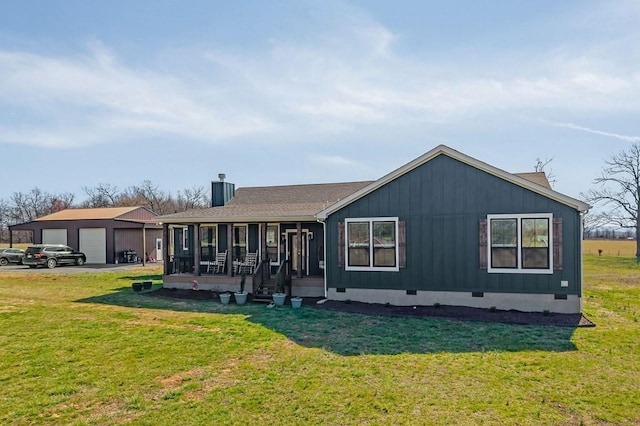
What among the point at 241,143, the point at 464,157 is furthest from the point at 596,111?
the point at 241,143

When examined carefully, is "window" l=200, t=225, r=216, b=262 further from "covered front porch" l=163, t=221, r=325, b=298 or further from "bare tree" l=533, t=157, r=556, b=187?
"bare tree" l=533, t=157, r=556, b=187

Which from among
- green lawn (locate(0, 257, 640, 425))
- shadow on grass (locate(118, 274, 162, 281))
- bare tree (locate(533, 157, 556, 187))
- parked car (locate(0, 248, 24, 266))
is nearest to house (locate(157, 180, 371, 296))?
shadow on grass (locate(118, 274, 162, 281))

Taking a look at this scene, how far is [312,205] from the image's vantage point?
16078 millimetres

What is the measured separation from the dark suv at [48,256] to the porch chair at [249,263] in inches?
672

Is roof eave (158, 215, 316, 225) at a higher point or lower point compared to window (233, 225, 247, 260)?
higher

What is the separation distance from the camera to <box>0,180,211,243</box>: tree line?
194 feet

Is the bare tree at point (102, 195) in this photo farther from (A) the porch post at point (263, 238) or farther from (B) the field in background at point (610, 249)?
(B) the field in background at point (610, 249)

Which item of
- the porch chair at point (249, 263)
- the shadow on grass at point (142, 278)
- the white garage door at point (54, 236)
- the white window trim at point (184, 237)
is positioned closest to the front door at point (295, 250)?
the porch chair at point (249, 263)

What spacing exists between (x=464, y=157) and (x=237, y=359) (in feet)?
27.1

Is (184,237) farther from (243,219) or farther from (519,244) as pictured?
(519,244)

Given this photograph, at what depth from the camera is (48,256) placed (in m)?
25.9

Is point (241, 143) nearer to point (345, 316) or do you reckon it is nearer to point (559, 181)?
point (345, 316)

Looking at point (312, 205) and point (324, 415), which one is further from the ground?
point (312, 205)

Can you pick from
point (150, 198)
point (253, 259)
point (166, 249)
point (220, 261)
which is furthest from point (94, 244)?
point (150, 198)
